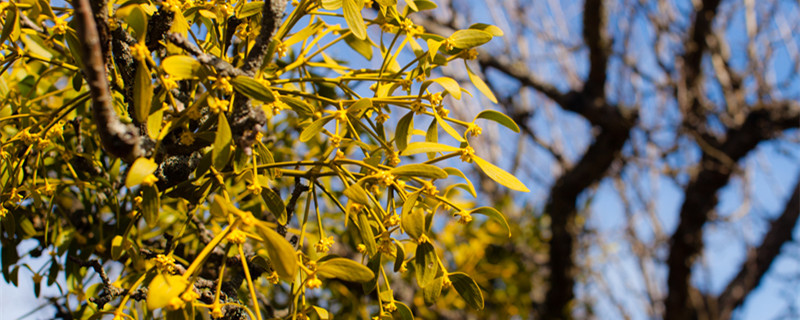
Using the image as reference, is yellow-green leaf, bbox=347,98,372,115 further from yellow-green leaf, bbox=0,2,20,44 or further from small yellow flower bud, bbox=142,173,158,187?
yellow-green leaf, bbox=0,2,20,44

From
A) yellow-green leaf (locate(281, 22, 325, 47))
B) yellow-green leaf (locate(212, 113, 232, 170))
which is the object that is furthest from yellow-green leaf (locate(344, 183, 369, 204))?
yellow-green leaf (locate(281, 22, 325, 47))

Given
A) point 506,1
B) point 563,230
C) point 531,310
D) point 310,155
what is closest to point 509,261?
point 563,230

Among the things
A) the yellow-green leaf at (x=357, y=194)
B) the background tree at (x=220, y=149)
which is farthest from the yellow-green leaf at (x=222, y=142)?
the yellow-green leaf at (x=357, y=194)

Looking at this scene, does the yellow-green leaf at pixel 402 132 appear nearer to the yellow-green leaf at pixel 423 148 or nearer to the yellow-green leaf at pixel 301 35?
the yellow-green leaf at pixel 423 148

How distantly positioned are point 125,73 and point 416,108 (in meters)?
0.28

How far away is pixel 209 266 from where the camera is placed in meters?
0.77

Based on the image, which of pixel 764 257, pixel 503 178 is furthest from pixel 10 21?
pixel 764 257

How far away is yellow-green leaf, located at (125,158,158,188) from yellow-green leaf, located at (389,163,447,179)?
0.21 meters

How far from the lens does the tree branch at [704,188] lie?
2.16 metres

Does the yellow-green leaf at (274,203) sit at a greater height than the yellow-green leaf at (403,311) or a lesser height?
greater

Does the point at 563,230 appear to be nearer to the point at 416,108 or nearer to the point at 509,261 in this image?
the point at 509,261

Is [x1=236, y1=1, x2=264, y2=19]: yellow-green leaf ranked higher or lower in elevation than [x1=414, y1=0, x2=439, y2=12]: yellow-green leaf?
lower

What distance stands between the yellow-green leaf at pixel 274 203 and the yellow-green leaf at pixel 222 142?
0.27ft

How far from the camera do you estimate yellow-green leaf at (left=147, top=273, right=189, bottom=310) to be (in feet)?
1.34
